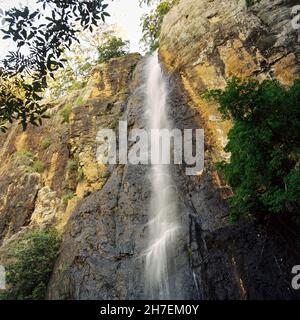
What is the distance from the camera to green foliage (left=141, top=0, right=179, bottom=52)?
2259cm

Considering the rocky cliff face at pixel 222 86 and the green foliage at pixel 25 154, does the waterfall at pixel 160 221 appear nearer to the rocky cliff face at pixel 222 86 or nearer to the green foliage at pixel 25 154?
the rocky cliff face at pixel 222 86

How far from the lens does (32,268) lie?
13.0 m

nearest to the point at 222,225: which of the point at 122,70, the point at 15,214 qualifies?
the point at 15,214

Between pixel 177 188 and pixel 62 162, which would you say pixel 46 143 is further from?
pixel 177 188

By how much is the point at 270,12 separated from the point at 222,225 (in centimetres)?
806

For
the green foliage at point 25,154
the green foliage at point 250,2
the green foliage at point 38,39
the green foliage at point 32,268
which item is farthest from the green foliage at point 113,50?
the green foliage at point 38,39

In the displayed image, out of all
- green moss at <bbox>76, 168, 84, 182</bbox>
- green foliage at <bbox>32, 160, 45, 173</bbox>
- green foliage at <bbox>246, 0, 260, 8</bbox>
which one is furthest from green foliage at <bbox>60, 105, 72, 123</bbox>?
green foliage at <bbox>246, 0, 260, 8</bbox>

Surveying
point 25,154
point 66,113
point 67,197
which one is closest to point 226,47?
point 67,197

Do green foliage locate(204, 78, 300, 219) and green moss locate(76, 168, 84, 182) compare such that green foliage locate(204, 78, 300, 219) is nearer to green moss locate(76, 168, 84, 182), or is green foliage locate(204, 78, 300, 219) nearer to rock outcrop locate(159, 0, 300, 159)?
rock outcrop locate(159, 0, 300, 159)

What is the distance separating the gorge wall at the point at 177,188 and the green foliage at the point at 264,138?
1.24 metres

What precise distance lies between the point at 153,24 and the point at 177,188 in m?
14.5

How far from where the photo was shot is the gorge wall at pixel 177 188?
30.8 ft

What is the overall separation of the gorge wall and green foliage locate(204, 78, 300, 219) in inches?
48.9

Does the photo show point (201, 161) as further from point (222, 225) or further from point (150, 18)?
point (150, 18)
